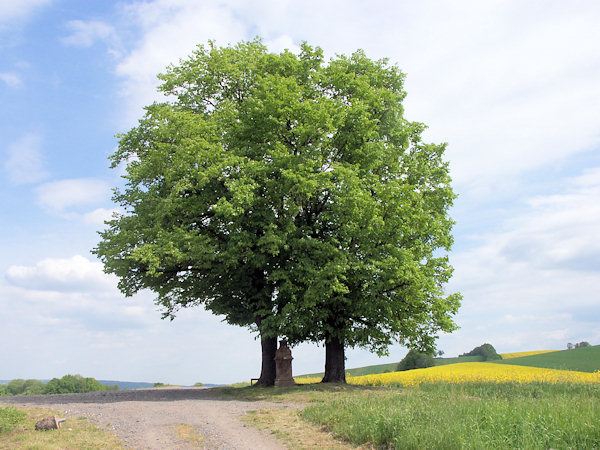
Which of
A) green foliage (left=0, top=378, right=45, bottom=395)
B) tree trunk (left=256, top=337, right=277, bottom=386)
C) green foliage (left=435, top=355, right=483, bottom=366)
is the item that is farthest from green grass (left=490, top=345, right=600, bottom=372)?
green foliage (left=0, top=378, right=45, bottom=395)

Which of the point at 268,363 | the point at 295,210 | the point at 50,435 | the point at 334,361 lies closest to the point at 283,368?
the point at 268,363

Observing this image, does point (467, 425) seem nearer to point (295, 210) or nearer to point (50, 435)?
point (50, 435)

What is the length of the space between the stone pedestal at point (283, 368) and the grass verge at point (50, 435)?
10128 millimetres

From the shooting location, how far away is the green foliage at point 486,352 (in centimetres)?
5125

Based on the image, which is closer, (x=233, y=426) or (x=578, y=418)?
(x=578, y=418)

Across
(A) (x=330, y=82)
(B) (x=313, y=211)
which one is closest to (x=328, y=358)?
(B) (x=313, y=211)

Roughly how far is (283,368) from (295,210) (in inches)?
304

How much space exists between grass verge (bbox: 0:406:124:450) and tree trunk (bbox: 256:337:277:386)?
11.5 metres

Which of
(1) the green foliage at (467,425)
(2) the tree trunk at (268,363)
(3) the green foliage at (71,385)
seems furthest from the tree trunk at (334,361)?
(3) the green foliage at (71,385)

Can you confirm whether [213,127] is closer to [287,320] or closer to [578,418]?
[287,320]

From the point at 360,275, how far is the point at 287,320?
12.5 ft

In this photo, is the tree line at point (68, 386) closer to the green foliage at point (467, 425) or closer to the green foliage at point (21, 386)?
the green foliage at point (21, 386)

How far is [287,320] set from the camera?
1989 centimetres

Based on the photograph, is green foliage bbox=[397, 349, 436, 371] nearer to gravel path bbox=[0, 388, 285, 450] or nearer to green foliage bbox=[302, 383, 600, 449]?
gravel path bbox=[0, 388, 285, 450]
